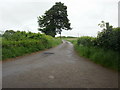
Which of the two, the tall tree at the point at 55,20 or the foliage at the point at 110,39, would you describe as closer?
the foliage at the point at 110,39

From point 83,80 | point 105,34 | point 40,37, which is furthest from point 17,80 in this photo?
point 40,37

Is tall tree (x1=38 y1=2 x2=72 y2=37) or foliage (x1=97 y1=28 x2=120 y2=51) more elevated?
tall tree (x1=38 y1=2 x2=72 y2=37)

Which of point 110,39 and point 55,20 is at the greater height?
point 55,20

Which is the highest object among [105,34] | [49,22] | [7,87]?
[49,22]

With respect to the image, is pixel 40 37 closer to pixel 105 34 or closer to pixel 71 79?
pixel 105 34

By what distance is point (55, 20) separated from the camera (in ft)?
139

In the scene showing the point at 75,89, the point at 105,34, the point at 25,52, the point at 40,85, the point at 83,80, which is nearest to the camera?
the point at 75,89

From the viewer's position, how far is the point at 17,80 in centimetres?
405

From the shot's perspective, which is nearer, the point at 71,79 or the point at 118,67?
the point at 71,79

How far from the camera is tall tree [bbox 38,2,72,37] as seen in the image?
40.9 m

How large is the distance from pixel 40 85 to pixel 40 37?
14066 millimetres

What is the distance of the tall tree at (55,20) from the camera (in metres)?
40.9

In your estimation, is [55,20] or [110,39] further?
[55,20]

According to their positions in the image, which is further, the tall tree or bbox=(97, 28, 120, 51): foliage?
→ the tall tree
